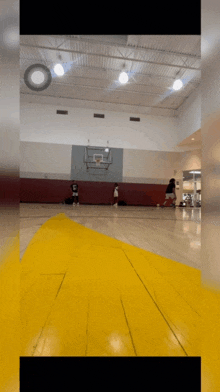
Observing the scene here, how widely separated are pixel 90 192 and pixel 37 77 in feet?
18.0

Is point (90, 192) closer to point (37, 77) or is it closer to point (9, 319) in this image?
point (37, 77)

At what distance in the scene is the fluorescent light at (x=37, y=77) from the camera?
746 cm

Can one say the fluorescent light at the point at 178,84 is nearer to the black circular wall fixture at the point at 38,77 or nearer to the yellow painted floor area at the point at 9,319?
the black circular wall fixture at the point at 38,77

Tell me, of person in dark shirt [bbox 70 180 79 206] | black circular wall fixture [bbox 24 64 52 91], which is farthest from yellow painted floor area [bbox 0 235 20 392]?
person in dark shirt [bbox 70 180 79 206]

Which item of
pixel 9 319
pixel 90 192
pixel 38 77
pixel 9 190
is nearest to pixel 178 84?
pixel 38 77

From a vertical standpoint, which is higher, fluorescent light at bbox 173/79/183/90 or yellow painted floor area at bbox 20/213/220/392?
fluorescent light at bbox 173/79/183/90

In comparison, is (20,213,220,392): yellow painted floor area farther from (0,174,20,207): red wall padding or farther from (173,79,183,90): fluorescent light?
(173,79,183,90): fluorescent light

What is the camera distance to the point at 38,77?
7492 millimetres

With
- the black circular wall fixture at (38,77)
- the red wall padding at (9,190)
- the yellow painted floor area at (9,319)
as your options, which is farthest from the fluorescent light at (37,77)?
the yellow painted floor area at (9,319)

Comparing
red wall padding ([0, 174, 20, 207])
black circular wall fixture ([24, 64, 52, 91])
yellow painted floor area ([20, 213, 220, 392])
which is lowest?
yellow painted floor area ([20, 213, 220, 392])

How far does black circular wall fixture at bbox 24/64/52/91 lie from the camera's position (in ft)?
24.3
